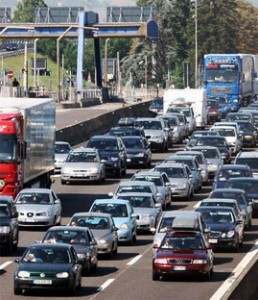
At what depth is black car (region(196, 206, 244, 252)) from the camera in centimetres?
4050

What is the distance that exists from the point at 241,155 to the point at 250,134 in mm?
18276

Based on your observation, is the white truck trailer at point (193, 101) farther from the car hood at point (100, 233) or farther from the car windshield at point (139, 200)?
the car hood at point (100, 233)

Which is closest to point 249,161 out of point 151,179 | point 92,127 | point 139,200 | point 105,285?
point 151,179

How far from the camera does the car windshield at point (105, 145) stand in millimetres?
63844

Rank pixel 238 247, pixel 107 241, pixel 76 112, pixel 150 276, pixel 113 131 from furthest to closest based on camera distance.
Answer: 1. pixel 76 112
2. pixel 113 131
3. pixel 238 247
4. pixel 107 241
5. pixel 150 276

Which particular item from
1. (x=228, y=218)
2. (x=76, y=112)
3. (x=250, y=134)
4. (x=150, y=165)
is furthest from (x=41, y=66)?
(x=228, y=218)

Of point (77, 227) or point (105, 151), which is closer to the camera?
point (77, 227)

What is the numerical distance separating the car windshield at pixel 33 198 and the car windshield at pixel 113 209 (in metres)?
2.39

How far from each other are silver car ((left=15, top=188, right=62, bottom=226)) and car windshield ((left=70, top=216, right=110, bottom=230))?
16.6 ft

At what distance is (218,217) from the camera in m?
41.6

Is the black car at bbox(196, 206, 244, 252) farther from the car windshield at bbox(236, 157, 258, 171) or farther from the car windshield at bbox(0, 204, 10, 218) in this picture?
the car windshield at bbox(236, 157, 258, 171)

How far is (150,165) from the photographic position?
68.1 m

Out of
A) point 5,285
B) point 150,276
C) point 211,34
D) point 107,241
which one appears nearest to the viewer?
point 5,285

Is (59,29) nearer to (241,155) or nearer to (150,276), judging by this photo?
(241,155)
